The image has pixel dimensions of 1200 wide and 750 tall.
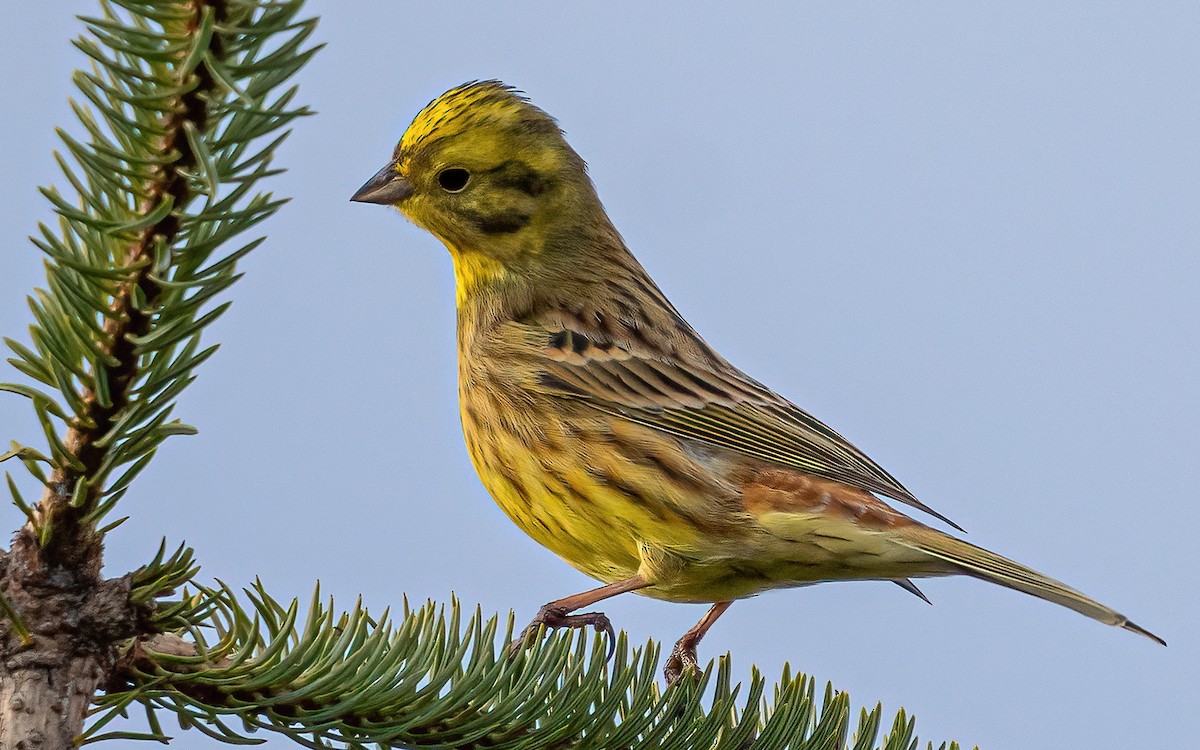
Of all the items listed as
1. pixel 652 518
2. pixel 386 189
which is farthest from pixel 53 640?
pixel 386 189

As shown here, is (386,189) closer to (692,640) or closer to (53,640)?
(692,640)

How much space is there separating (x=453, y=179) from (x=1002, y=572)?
1667 mm

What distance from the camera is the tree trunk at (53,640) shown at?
134cm

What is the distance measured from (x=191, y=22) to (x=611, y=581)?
1979mm

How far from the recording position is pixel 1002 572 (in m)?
2.51

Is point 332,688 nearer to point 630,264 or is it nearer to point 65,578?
point 65,578

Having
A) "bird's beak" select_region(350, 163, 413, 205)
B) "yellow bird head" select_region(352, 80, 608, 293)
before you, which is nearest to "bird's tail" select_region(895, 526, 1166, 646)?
"yellow bird head" select_region(352, 80, 608, 293)

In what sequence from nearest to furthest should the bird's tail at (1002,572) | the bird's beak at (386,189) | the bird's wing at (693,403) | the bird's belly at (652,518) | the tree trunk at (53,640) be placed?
the tree trunk at (53,640), the bird's tail at (1002,572), the bird's belly at (652,518), the bird's wing at (693,403), the bird's beak at (386,189)

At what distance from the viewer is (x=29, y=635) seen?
1351mm

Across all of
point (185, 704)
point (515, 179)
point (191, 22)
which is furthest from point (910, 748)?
point (515, 179)

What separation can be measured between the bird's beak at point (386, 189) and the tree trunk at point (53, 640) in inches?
→ 74.4

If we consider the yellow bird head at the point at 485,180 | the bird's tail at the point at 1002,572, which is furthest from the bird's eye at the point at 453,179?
the bird's tail at the point at 1002,572

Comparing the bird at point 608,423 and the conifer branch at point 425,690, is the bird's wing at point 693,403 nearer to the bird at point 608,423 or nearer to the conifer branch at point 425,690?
the bird at point 608,423

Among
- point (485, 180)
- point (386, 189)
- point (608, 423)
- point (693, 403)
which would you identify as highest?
point (485, 180)
